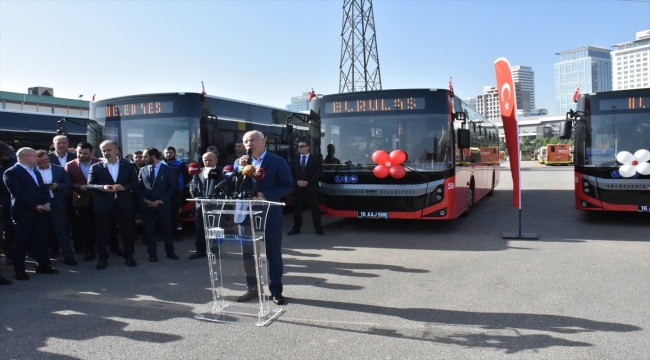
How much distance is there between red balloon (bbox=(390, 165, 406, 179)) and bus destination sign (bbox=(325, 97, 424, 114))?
1.22m

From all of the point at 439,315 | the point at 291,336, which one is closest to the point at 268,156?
the point at 291,336

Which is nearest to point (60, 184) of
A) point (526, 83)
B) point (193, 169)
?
point (193, 169)

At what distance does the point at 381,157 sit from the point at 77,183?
17.6ft

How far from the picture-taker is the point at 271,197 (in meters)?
5.42

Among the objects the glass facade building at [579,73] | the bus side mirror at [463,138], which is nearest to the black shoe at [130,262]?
the bus side mirror at [463,138]

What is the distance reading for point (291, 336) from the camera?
182 inches

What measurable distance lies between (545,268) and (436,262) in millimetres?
1499

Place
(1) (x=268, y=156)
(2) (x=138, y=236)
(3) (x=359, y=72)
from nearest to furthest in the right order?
(1) (x=268, y=156), (2) (x=138, y=236), (3) (x=359, y=72)

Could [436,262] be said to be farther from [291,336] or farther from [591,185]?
[591,185]

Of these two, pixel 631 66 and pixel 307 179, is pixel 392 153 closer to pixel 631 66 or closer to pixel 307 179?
pixel 307 179

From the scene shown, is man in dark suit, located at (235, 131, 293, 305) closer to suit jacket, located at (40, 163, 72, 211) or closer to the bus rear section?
suit jacket, located at (40, 163, 72, 211)

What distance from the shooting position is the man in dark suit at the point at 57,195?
763 cm

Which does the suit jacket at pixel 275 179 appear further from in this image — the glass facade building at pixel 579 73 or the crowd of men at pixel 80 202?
the glass facade building at pixel 579 73

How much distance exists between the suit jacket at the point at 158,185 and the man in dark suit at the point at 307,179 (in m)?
2.73
